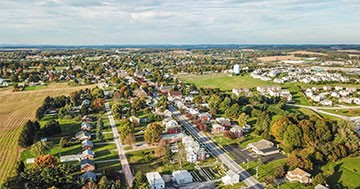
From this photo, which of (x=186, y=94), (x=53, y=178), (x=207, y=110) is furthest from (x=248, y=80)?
(x=53, y=178)

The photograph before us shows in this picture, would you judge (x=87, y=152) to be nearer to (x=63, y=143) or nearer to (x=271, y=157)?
(x=63, y=143)

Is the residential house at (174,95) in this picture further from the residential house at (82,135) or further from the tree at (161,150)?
the tree at (161,150)

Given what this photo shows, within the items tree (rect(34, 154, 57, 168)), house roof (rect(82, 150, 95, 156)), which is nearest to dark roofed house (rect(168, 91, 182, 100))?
house roof (rect(82, 150, 95, 156))

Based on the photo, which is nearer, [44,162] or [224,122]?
[44,162]

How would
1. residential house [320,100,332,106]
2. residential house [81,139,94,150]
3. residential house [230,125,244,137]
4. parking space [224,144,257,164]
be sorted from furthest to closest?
residential house [320,100,332,106]
residential house [230,125,244,137]
residential house [81,139,94,150]
parking space [224,144,257,164]

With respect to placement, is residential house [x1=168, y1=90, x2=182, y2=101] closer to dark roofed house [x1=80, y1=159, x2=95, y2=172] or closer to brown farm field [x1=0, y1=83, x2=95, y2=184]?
brown farm field [x1=0, y1=83, x2=95, y2=184]

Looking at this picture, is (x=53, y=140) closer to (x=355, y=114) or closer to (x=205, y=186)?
(x=205, y=186)

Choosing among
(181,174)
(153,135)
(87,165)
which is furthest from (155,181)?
(153,135)
